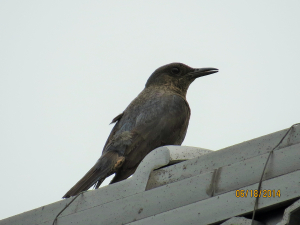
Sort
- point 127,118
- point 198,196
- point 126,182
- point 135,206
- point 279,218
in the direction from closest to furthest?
point 279,218, point 198,196, point 135,206, point 126,182, point 127,118

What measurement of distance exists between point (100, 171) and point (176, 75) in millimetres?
2352

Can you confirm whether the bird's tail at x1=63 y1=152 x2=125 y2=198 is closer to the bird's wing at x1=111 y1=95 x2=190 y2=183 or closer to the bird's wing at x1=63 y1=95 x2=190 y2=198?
the bird's wing at x1=63 y1=95 x2=190 y2=198

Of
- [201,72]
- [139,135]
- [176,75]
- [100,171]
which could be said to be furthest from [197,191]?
[201,72]

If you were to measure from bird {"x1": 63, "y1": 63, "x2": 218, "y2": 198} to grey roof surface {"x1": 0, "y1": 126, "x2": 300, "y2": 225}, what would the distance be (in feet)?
3.16

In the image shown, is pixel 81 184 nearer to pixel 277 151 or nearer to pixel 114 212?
pixel 114 212

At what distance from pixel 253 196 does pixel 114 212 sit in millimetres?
891

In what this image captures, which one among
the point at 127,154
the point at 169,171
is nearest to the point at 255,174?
the point at 169,171

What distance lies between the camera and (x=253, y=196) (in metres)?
2.16

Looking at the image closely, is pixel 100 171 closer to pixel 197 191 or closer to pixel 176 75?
pixel 197 191

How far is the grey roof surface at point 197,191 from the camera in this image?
2.14 metres

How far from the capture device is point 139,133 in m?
4.64
